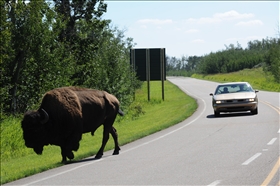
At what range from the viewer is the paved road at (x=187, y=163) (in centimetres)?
1171

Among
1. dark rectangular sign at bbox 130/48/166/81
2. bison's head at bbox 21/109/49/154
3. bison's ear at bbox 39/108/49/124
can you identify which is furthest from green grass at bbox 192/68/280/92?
bison's head at bbox 21/109/49/154

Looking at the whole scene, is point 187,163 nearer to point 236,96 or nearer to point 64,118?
point 64,118

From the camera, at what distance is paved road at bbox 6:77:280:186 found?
1171 centimetres

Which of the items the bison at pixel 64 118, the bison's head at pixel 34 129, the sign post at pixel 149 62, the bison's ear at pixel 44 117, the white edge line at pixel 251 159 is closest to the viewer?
the bison's head at pixel 34 129

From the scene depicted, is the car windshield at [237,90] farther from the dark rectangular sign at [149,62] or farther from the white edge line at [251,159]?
the dark rectangular sign at [149,62]

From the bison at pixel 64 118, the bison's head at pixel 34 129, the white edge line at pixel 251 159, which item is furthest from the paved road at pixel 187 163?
the bison's head at pixel 34 129

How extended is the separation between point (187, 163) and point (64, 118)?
534cm

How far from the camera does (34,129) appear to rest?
311 inches

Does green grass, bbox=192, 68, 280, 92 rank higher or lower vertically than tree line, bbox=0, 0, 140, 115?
lower

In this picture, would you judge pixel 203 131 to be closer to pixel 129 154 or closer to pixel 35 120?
pixel 129 154

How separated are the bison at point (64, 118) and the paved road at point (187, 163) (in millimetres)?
1993

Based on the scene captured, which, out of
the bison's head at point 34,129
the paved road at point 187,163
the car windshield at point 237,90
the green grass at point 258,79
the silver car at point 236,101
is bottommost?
the green grass at point 258,79

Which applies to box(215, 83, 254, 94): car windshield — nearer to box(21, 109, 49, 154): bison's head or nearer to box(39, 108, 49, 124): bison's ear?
box(39, 108, 49, 124): bison's ear

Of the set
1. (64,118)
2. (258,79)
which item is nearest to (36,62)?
(64,118)
